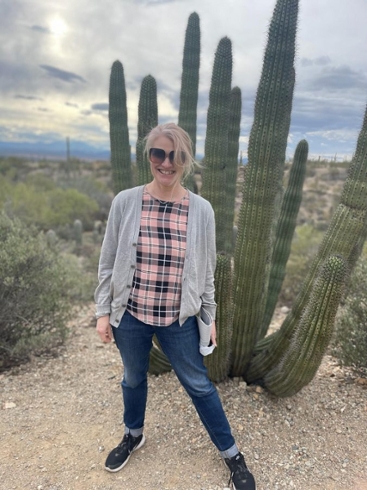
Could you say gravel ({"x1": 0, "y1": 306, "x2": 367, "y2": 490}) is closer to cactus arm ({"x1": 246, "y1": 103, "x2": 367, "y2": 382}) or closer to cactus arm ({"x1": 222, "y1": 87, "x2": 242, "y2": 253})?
cactus arm ({"x1": 246, "y1": 103, "x2": 367, "y2": 382})

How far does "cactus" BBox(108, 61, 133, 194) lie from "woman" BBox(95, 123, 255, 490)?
188cm

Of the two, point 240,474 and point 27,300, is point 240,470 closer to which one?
point 240,474

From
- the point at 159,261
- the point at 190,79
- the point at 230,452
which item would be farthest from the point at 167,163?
the point at 190,79

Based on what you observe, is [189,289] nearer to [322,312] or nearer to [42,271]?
[322,312]

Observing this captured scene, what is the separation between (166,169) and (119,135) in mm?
2219

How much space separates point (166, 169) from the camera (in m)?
2.42

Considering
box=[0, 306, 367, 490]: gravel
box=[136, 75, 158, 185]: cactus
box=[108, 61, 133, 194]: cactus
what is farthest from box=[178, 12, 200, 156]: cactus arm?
box=[0, 306, 367, 490]: gravel

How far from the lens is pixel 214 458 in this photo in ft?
10.2

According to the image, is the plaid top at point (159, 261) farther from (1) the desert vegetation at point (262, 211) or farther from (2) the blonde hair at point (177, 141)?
(1) the desert vegetation at point (262, 211)

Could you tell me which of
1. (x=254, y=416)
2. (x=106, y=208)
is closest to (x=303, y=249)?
(x=254, y=416)

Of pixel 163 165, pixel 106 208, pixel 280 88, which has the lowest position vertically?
pixel 106 208

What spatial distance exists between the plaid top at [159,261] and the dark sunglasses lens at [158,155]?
0.72ft

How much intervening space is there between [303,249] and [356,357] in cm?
600

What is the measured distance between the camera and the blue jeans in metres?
2.59
